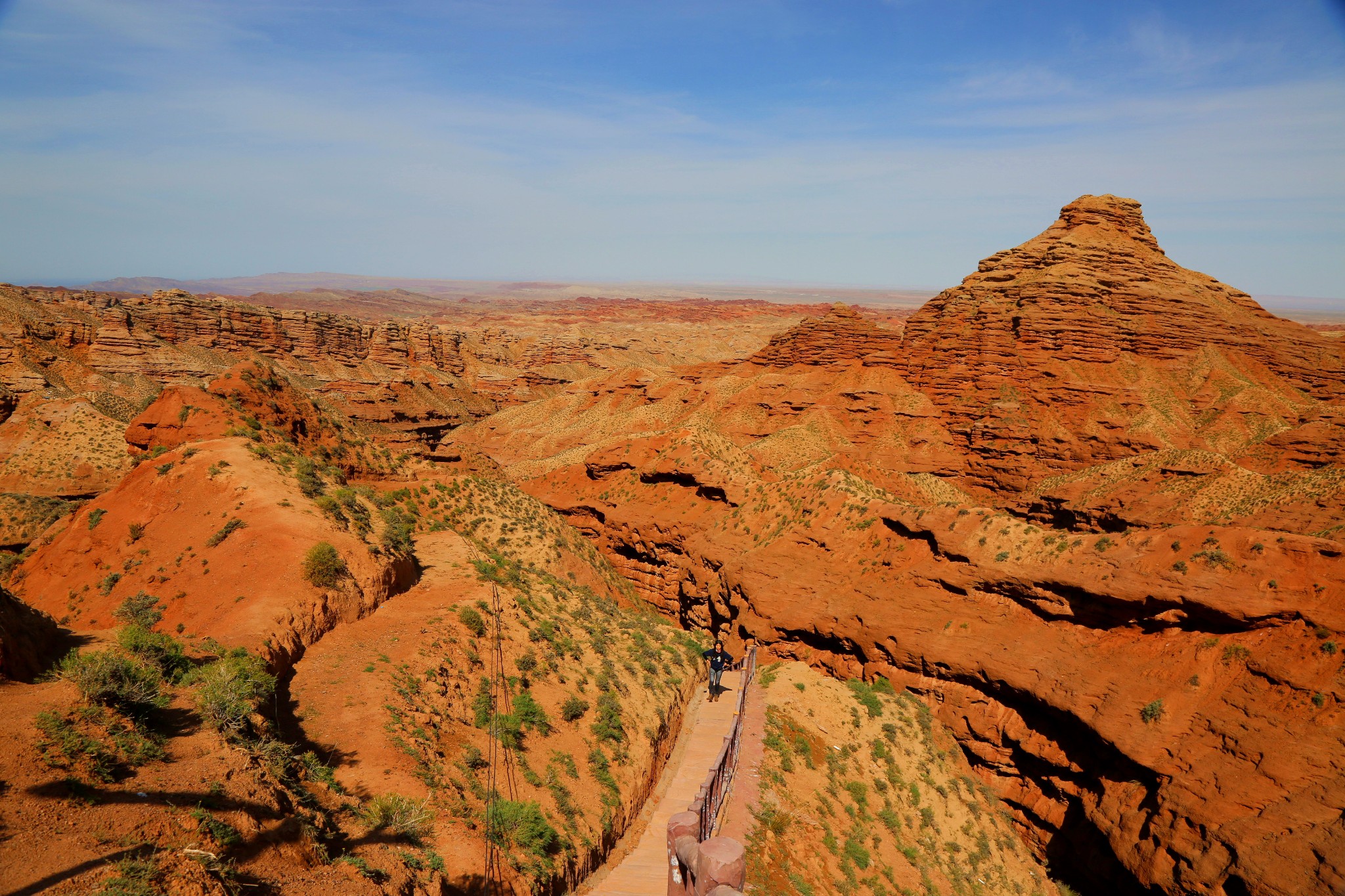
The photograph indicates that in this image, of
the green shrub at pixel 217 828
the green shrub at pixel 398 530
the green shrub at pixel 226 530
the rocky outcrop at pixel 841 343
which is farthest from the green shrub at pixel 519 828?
the rocky outcrop at pixel 841 343

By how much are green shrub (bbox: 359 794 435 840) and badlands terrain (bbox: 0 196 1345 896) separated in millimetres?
65

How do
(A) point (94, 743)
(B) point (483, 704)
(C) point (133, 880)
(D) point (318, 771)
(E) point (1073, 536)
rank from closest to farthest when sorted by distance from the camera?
(C) point (133, 880)
(A) point (94, 743)
(D) point (318, 771)
(B) point (483, 704)
(E) point (1073, 536)

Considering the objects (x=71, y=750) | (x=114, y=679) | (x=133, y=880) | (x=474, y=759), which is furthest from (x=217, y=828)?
(x=474, y=759)

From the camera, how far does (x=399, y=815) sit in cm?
926

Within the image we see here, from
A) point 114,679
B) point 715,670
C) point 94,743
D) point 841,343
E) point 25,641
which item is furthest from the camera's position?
point 841,343

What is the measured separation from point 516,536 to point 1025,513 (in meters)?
29.3

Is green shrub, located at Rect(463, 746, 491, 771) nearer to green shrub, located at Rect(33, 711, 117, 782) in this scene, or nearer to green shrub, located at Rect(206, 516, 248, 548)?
green shrub, located at Rect(33, 711, 117, 782)

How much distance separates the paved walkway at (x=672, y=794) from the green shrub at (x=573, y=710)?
8.59ft

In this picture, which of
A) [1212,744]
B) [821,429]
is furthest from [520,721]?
[821,429]

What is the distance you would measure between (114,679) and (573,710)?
8.80 m

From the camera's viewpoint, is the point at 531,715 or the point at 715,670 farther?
the point at 715,670

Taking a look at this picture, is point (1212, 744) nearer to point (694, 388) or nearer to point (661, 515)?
point (661, 515)

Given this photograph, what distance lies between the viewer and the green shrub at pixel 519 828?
10.4 meters

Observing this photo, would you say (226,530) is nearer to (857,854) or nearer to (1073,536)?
(857,854)
